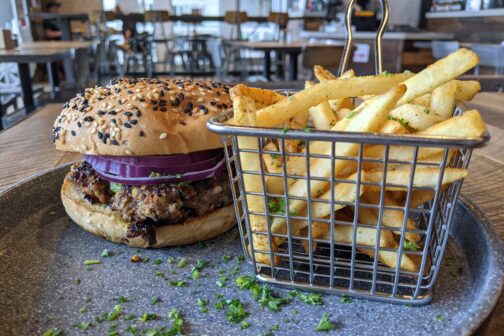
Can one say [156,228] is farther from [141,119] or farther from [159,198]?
[141,119]

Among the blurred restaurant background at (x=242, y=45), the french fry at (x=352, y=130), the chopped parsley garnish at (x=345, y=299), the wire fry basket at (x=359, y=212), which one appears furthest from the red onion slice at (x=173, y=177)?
the blurred restaurant background at (x=242, y=45)

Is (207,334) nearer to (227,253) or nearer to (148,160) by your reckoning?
(227,253)

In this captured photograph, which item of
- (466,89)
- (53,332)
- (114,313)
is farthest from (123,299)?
(466,89)

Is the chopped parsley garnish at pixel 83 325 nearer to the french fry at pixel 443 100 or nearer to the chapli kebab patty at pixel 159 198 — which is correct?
the chapli kebab patty at pixel 159 198

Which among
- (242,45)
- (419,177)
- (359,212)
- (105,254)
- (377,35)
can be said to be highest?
(377,35)

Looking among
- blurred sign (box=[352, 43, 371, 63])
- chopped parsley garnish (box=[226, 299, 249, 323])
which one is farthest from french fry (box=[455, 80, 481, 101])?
blurred sign (box=[352, 43, 371, 63])

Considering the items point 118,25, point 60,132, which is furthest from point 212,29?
point 60,132
